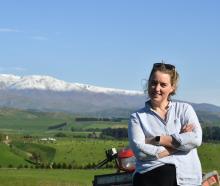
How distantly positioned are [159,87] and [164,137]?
37 centimetres

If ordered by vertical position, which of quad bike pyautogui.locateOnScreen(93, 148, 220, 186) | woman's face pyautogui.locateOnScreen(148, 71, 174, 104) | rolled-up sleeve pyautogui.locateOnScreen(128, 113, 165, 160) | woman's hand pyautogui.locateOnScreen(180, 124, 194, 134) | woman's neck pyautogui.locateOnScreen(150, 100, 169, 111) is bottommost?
quad bike pyautogui.locateOnScreen(93, 148, 220, 186)

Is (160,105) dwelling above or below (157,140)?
above

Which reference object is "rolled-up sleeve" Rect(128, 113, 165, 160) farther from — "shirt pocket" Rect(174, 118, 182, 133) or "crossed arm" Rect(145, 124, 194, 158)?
"shirt pocket" Rect(174, 118, 182, 133)

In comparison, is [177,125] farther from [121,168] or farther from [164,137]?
[121,168]

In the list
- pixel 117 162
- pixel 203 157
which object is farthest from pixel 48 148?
pixel 117 162

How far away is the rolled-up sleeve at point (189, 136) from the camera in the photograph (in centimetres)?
479

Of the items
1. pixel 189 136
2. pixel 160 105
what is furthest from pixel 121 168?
pixel 189 136

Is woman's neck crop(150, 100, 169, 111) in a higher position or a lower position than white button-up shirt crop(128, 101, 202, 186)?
higher

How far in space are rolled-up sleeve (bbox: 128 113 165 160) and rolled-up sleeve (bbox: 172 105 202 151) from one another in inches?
5.5

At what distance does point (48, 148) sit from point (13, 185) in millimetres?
72590

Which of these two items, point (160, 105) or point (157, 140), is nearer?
point (157, 140)

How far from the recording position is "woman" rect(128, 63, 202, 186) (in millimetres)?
4770

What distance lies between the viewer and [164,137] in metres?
4.82

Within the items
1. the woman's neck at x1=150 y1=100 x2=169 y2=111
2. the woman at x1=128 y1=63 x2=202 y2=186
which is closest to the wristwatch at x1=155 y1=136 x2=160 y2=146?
the woman at x1=128 y1=63 x2=202 y2=186
